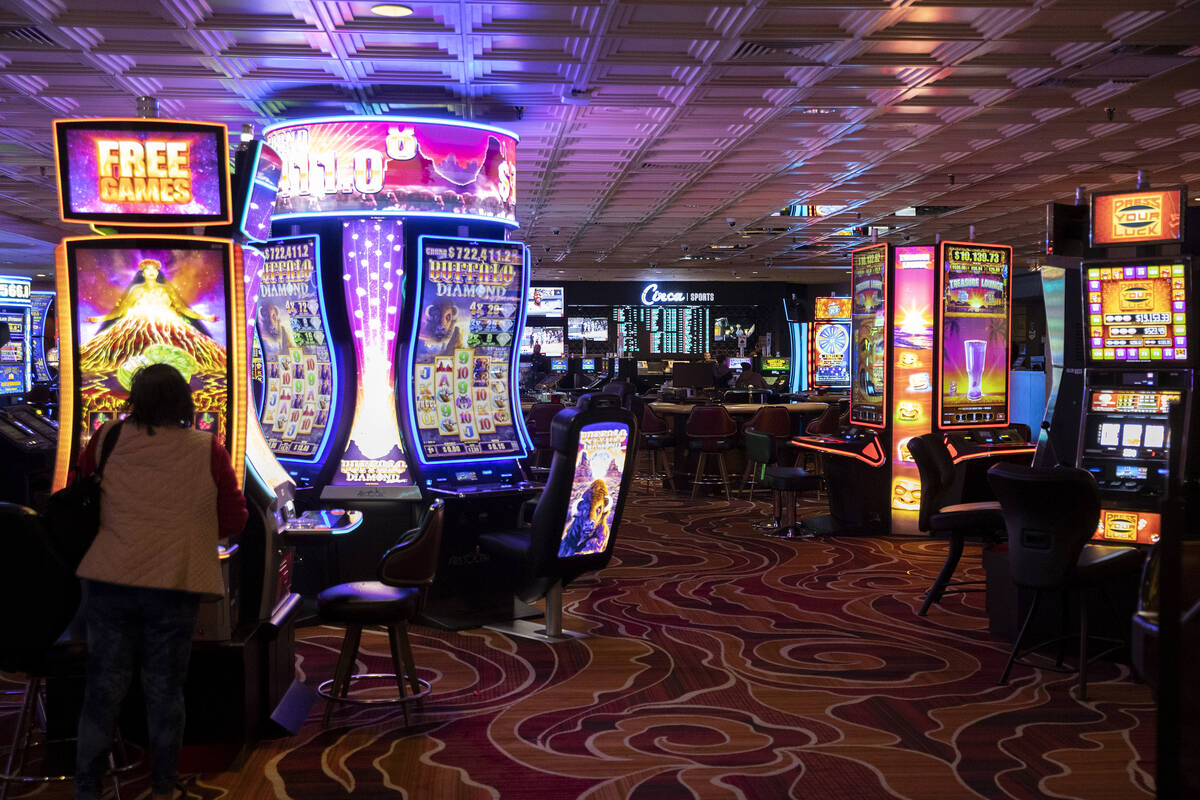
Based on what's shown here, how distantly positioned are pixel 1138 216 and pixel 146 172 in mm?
4435

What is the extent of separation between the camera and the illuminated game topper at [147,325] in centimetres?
355

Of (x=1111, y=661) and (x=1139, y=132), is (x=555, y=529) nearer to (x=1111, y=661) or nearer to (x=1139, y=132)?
(x=1111, y=661)

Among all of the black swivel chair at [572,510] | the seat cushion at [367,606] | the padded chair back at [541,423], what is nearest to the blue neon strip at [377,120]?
the black swivel chair at [572,510]

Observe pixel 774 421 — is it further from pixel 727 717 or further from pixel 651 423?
pixel 727 717

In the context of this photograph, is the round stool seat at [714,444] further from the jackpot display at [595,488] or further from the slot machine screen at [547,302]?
the slot machine screen at [547,302]

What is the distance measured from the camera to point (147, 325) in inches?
141

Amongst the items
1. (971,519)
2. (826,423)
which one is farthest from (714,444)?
(971,519)

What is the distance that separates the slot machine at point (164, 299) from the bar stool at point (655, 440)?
285 inches

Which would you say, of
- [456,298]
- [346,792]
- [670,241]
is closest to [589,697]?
[346,792]

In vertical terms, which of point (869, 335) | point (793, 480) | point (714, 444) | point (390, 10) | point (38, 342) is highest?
point (390, 10)

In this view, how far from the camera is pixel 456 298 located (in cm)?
576

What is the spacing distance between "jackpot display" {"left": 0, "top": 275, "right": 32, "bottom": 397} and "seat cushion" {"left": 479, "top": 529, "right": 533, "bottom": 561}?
13.6 meters

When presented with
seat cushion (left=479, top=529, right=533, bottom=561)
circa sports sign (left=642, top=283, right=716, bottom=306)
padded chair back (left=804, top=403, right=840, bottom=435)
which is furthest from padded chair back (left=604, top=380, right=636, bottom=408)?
circa sports sign (left=642, top=283, right=716, bottom=306)

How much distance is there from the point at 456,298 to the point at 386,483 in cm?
104
